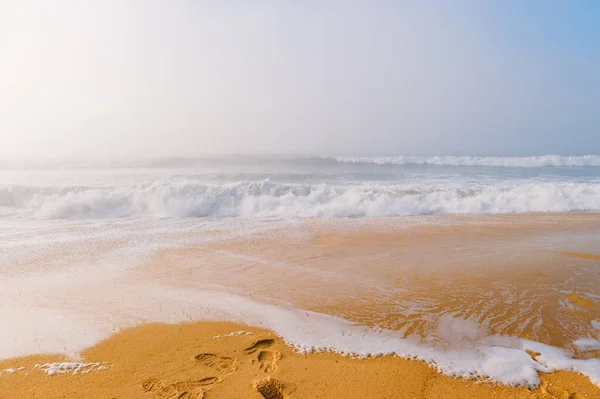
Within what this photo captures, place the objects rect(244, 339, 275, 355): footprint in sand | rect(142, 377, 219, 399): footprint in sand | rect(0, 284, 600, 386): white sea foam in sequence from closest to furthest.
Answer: rect(142, 377, 219, 399): footprint in sand → rect(0, 284, 600, 386): white sea foam → rect(244, 339, 275, 355): footprint in sand

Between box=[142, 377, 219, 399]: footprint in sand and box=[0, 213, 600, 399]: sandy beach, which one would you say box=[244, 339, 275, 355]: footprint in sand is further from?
box=[142, 377, 219, 399]: footprint in sand

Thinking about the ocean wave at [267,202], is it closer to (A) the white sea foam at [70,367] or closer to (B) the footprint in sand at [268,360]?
(B) the footprint in sand at [268,360]

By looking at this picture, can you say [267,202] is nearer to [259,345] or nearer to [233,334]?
[233,334]

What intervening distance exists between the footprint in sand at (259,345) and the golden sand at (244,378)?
10mm

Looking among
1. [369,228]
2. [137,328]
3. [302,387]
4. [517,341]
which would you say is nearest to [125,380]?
[137,328]

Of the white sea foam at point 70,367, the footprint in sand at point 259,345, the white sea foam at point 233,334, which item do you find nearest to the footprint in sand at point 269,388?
the footprint in sand at point 259,345

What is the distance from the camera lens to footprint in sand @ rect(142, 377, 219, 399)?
9.73 ft

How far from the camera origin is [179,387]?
3.07 metres

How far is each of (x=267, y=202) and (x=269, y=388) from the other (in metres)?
9.98

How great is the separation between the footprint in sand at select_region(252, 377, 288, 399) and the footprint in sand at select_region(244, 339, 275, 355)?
556mm

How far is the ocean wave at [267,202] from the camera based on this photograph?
11984 millimetres

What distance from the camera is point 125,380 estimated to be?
3.20 meters

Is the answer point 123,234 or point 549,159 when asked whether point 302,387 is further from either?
point 549,159

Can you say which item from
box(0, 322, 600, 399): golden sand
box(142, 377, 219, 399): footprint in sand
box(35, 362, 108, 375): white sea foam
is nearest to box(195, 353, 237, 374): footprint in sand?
box(0, 322, 600, 399): golden sand
